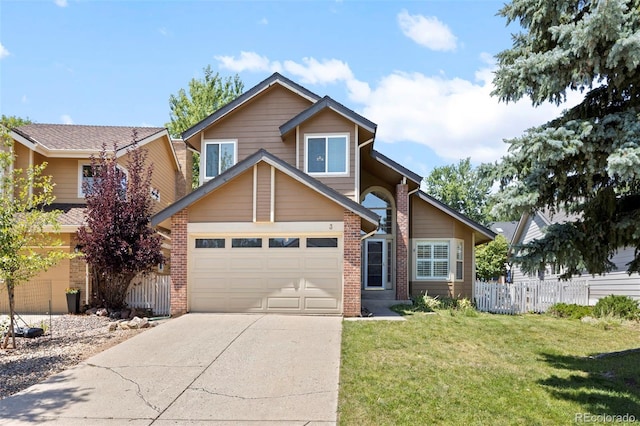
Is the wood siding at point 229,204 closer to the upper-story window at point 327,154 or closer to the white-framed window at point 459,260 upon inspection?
the upper-story window at point 327,154

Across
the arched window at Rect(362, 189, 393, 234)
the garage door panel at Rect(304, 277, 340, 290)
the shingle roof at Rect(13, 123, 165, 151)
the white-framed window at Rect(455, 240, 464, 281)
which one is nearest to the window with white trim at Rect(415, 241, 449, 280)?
the white-framed window at Rect(455, 240, 464, 281)

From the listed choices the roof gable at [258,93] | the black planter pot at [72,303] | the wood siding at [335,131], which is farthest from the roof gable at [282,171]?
the black planter pot at [72,303]

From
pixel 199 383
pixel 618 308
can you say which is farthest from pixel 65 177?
pixel 618 308

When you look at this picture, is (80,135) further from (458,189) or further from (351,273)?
(458,189)

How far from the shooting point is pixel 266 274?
43.4ft

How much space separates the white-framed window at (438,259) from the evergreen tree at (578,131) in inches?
384

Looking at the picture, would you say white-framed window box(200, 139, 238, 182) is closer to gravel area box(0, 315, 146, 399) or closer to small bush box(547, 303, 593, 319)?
gravel area box(0, 315, 146, 399)

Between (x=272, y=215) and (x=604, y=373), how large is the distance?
8.44m

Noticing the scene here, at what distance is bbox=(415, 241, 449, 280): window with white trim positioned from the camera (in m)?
17.6

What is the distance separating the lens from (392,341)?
1005 centimetres

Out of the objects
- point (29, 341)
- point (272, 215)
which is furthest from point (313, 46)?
point (29, 341)

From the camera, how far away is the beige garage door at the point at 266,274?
42.9 feet

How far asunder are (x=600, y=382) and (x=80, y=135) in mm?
20073

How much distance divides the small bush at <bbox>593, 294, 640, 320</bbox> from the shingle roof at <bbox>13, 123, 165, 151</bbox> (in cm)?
1735
